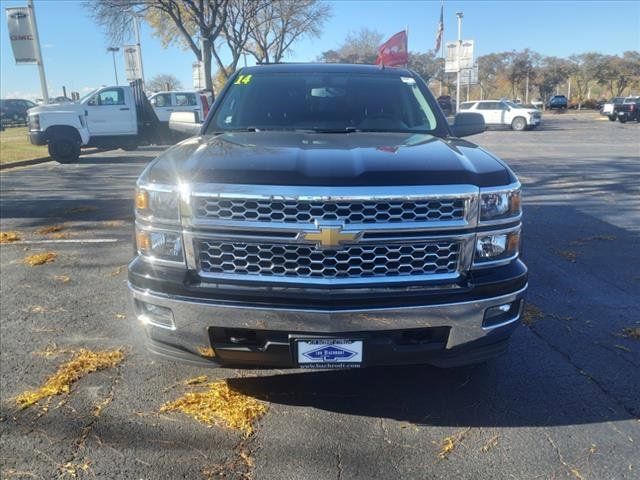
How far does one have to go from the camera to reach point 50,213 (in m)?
8.02

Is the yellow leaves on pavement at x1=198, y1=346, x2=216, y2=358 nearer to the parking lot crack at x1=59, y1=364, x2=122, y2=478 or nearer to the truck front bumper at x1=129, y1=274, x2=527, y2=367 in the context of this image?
the truck front bumper at x1=129, y1=274, x2=527, y2=367

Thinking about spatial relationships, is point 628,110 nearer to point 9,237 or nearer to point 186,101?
point 186,101

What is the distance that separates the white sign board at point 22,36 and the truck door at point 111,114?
537 cm

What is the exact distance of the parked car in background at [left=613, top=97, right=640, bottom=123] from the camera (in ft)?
115

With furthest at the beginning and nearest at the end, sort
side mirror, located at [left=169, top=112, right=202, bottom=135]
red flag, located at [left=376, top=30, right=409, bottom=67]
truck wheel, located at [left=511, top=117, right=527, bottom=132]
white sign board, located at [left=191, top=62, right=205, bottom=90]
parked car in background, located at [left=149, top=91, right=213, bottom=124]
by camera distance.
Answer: truck wheel, located at [left=511, top=117, right=527, bottom=132], white sign board, located at [left=191, top=62, right=205, bottom=90], parked car in background, located at [left=149, top=91, right=213, bottom=124], red flag, located at [left=376, top=30, right=409, bottom=67], side mirror, located at [left=169, top=112, right=202, bottom=135]

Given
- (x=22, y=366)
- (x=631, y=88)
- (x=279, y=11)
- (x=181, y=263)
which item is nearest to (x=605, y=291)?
(x=181, y=263)

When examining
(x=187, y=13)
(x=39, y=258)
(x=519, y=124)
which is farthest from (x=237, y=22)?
(x=39, y=258)

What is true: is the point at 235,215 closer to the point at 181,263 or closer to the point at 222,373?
the point at 181,263

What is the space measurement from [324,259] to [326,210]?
9.0 inches

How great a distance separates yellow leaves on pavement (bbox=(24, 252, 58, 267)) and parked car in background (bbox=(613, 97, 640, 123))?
38532 mm

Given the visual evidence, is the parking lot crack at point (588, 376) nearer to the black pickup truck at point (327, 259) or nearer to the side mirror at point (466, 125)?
the black pickup truck at point (327, 259)

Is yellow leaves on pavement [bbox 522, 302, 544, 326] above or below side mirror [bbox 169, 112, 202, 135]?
below

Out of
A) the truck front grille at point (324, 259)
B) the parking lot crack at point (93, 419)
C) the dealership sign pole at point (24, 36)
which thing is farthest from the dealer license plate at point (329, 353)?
the dealership sign pole at point (24, 36)

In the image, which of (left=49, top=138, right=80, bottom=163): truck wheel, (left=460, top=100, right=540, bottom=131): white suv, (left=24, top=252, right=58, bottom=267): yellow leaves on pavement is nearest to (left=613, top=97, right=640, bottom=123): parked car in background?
(left=460, top=100, right=540, bottom=131): white suv
